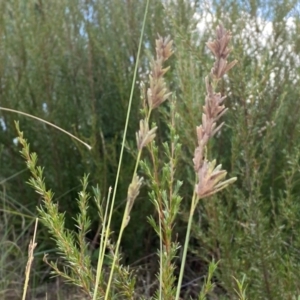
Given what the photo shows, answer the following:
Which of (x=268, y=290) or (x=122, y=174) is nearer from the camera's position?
(x=268, y=290)

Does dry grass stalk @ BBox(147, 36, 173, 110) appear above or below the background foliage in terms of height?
above

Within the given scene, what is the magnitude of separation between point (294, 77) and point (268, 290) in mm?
989

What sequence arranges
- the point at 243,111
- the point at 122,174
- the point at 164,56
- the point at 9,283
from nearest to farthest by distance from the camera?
the point at 164,56
the point at 243,111
the point at 9,283
the point at 122,174

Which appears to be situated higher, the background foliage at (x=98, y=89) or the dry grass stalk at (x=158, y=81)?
the dry grass stalk at (x=158, y=81)

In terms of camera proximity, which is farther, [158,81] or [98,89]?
[98,89]

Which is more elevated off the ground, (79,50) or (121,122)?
(79,50)

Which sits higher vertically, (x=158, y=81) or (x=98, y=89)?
(x=158, y=81)

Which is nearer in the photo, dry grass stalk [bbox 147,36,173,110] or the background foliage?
dry grass stalk [bbox 147,36,173,110]

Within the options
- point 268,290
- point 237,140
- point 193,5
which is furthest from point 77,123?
point 268,290

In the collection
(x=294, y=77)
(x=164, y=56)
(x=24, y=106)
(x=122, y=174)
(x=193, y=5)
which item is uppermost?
(x=164, y=56)

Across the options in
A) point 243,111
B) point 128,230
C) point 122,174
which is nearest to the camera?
point 243,111

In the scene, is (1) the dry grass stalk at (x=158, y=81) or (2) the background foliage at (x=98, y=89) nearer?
(1) the dry grass stalk at (x=158, y=81)

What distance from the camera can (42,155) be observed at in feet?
7.86

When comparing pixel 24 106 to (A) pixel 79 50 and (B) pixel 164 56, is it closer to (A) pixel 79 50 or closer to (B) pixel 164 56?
(A) pixel 79 50
